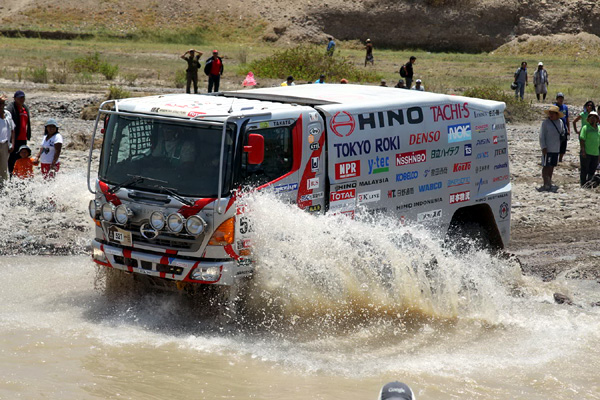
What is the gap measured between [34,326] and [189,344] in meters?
1.76

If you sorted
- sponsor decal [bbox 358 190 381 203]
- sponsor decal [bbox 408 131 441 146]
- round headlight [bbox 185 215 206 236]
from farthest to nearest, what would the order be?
sponsor decal [bbox 408 131 441 146] < sponsor decal [bbox 358 190 381 203] < round headlight [bbox 185 215 206 236]

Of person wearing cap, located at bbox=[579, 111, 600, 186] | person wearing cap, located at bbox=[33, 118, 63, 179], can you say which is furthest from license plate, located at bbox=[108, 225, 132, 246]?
person wearing cap, located at bbox=[579, 111, 600, 186]

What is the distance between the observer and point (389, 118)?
947 cm

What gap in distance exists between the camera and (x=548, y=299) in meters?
10.4

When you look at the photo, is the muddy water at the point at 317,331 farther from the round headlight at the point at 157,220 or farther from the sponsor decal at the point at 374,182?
the round headlight at the point at 157,220

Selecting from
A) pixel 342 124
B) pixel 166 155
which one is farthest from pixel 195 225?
pixel 342 124

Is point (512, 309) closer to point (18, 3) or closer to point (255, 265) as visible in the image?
point (255, 265)

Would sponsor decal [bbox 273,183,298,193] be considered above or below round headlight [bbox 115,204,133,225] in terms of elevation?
above

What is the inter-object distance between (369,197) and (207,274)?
223 centimetres

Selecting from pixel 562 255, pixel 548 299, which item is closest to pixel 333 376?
pixel 548 299

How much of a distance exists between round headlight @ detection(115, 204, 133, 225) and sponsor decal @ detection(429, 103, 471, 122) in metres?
3.96

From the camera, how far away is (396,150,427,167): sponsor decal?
9.54 meters

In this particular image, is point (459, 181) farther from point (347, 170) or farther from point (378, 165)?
point (347, 170)

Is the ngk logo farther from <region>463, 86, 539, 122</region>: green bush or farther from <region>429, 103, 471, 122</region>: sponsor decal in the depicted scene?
<region>463, 86, 539, 122</region>: green bush
